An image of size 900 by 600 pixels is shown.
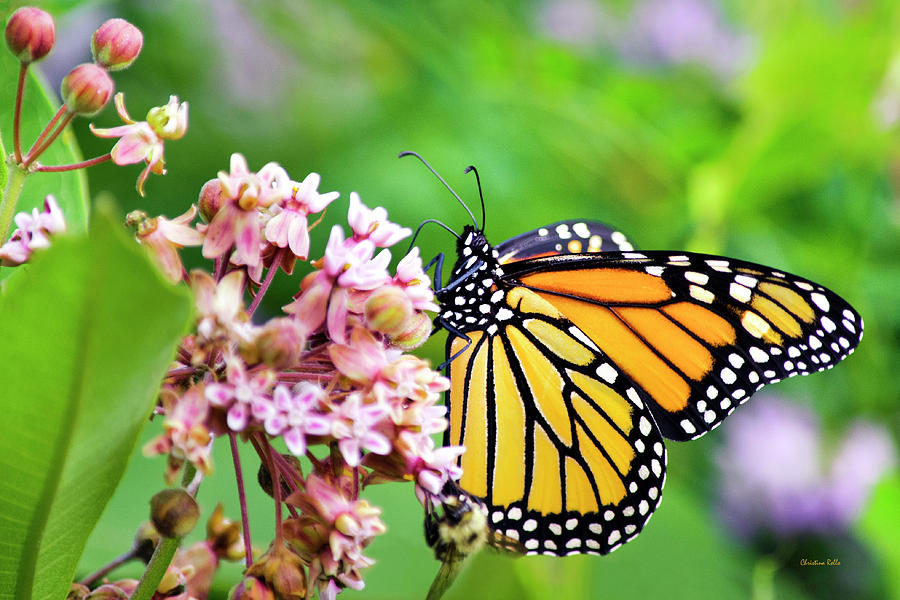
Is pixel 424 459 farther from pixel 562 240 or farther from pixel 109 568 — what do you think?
pixel 562 240

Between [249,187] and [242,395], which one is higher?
[249,187]

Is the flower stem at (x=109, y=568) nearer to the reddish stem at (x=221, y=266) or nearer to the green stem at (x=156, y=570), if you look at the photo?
the green stem at (x=156, y=570)

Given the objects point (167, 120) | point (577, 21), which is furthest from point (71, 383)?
point (577, 21)

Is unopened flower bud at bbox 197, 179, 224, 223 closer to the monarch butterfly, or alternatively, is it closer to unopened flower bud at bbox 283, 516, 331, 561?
unopened flower bud at bbox 283, 516, 331, 561

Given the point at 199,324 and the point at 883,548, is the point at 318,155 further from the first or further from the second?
the point at 883,548

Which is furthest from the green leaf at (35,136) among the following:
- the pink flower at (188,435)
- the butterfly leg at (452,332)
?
the butterfly leg at (452,332)

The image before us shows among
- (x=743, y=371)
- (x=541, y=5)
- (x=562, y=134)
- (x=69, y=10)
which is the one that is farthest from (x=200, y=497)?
(x=541, y=5)

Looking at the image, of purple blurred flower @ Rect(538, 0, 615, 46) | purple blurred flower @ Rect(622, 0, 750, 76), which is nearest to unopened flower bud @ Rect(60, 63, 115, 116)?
purple blurred flower @ Rect(538, 0, 615, 46)
